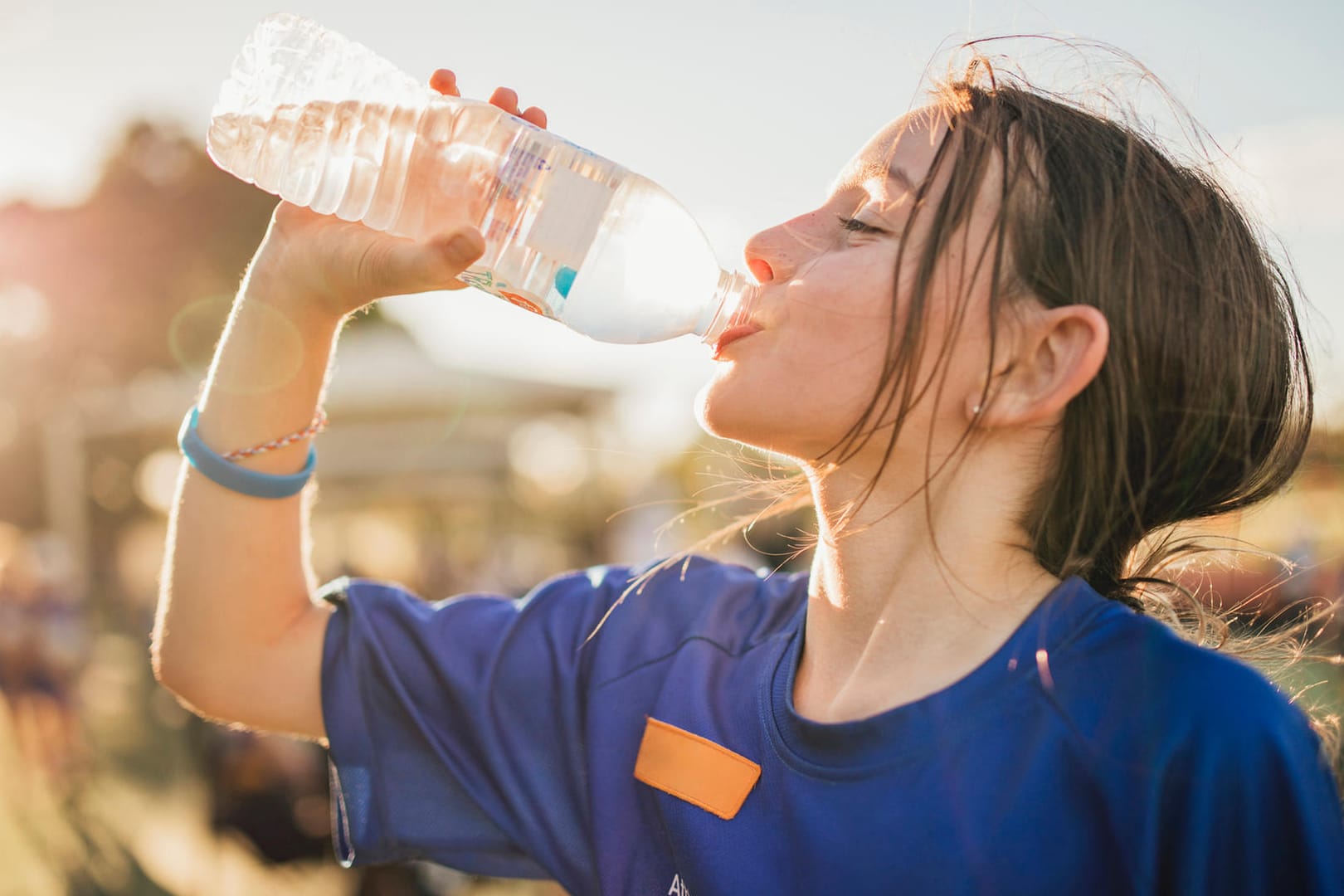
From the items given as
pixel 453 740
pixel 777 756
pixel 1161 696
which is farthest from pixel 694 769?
pixel 1161 696

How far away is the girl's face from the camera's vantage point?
1398mm

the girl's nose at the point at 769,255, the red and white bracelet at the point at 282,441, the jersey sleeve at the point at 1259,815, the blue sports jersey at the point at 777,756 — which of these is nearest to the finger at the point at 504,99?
the girl's nose at the point at 769,255

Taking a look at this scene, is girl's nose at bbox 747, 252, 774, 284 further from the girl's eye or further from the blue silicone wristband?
the blue silicone wristband

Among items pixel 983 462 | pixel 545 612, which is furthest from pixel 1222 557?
pixel 545 612

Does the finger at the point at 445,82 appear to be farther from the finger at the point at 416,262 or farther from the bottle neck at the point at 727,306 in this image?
the bottle neck at the point at 727,306

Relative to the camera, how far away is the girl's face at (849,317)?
4.59 ft

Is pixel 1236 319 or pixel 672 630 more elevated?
pixel 1236 319

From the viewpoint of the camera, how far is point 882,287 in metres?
1.40

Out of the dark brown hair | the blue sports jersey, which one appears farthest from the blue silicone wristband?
the dark brown hair

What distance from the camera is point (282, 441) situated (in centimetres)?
162

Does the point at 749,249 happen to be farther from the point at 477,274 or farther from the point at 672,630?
the point at 672,630

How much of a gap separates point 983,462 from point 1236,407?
0.38 m

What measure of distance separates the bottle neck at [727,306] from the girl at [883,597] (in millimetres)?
47

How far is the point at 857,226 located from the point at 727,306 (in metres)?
0.35
